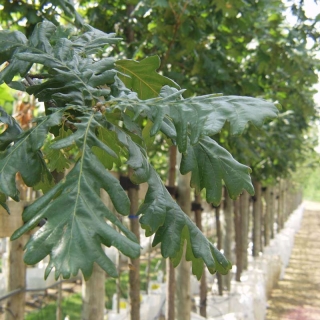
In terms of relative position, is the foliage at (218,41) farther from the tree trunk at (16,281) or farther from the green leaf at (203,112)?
the green leaf at (203,112)

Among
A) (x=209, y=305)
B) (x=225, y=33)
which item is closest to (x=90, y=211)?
(x=225, y=33)

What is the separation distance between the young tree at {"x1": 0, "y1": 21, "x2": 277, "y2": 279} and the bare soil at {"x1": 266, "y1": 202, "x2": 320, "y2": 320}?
701cm

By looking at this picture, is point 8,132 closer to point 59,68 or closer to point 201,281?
point 59,68

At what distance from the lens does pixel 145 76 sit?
1396 mm

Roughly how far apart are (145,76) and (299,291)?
29.9ft

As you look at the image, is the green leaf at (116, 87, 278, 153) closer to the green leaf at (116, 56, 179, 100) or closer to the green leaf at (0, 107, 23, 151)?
the green leaf at (0, 107, 23, 151)

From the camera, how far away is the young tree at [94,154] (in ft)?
2.85

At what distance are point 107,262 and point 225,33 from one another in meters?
3.28

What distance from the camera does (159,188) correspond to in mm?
1104

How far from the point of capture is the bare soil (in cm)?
809

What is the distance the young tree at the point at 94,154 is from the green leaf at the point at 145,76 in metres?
0.10

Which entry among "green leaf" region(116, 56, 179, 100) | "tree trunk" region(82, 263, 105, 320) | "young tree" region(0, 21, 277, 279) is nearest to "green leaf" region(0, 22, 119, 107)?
"young tree" region(0, 21, 277, 279)

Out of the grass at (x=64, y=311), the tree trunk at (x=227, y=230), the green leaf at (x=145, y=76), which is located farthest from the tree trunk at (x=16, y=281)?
the tree trunk at (x=227, y=230)

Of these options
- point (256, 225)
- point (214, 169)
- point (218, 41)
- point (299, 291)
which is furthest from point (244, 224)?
point (214, 169)
